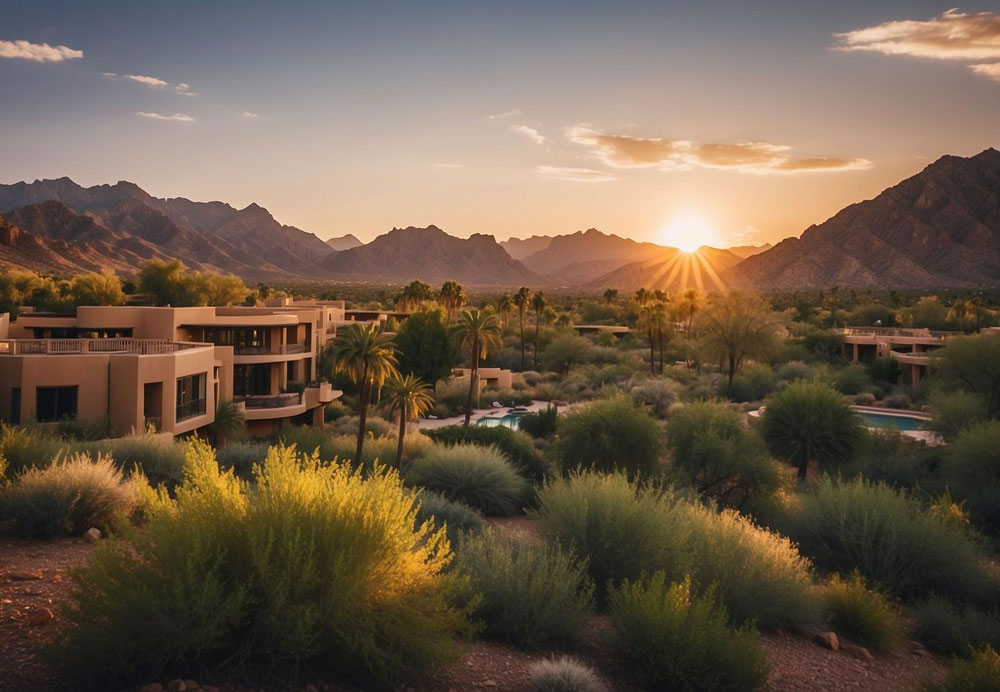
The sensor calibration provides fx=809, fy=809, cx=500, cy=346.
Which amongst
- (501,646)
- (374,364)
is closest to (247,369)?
(374,364)

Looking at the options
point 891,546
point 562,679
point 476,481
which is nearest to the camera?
point 562,679

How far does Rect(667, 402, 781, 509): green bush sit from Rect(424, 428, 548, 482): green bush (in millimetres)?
4140

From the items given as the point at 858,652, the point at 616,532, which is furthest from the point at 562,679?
the point at 858,652

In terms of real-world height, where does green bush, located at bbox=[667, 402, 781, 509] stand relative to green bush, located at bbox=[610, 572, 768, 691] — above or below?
below

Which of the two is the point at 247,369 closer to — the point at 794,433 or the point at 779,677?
the point at 794,433

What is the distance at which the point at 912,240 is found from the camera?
151375 mm

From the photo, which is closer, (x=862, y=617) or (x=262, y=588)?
(x=262, y=588)

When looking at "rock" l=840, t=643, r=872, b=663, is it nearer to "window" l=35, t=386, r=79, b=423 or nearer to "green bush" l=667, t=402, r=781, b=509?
"green bush" l=667, t=402, r=781, b=509

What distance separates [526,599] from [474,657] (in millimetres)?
979

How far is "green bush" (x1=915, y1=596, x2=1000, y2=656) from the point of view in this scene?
36.6ft

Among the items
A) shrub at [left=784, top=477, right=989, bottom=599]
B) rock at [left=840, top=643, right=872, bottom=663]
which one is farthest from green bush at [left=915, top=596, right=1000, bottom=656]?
Result: rock at [left=840, top=643, right=872, bottom=663]

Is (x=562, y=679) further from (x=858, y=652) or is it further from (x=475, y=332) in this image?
(x=475, y=332)

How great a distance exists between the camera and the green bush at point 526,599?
848 cm

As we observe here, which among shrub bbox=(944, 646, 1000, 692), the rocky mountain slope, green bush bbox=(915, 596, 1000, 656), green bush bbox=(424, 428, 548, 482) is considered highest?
the rocky mountain slope
